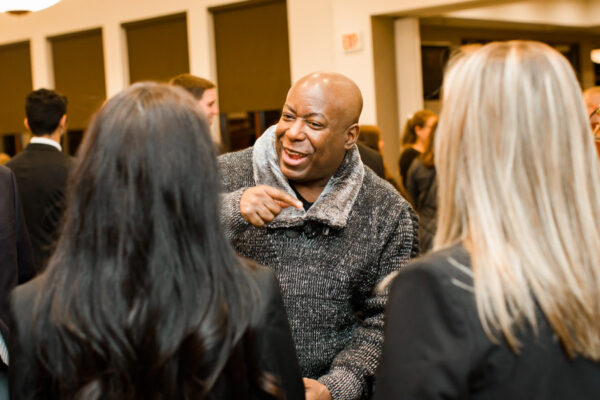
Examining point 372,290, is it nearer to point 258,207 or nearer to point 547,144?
point 258,207

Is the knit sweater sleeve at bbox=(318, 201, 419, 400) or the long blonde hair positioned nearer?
the long blonde hair

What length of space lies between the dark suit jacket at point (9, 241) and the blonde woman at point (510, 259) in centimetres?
135

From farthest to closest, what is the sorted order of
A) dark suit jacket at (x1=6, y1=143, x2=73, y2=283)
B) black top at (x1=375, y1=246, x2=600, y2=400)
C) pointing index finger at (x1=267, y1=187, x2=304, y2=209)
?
dark suit jacket at (x1=6, y1=143, x2=73, y2=283)
pointing index finger at (x1=267, y1=187, x2=304, y2=209)
black top at (x1=375, y1=246, x2=600, y2=400)

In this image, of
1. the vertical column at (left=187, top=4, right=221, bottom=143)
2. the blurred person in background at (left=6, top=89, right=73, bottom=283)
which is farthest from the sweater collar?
the vertical column at (left=187, top=4, right=221, bottom=143)

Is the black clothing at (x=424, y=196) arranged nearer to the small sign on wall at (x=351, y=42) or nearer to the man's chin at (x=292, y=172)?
the small sign on wall at (x=351, y=42)

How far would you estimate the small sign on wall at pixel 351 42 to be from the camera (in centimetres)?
611

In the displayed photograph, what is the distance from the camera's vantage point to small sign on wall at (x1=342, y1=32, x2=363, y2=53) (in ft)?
20.0

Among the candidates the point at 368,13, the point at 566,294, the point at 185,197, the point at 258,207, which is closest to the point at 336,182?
the point at 258,207

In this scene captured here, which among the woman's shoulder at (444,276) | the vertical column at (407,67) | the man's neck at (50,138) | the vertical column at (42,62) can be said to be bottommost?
the woman's shoulder at (444,276)

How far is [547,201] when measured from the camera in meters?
1.02

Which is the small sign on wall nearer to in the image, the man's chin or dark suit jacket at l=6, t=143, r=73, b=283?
dark suit jacket at l=6, t=143, r=73, b=283

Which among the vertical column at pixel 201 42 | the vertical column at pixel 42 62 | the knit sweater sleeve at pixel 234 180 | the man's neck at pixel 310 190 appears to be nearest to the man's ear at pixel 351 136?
the man's neck at pixel 310 190

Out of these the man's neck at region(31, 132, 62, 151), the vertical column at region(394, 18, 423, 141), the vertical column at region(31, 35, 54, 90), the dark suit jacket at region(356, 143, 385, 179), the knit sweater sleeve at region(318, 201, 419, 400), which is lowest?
the knit sweater sleeve at region(318, 201, 419, 400)

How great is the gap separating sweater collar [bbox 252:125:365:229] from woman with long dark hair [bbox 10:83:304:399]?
2.26 feet
